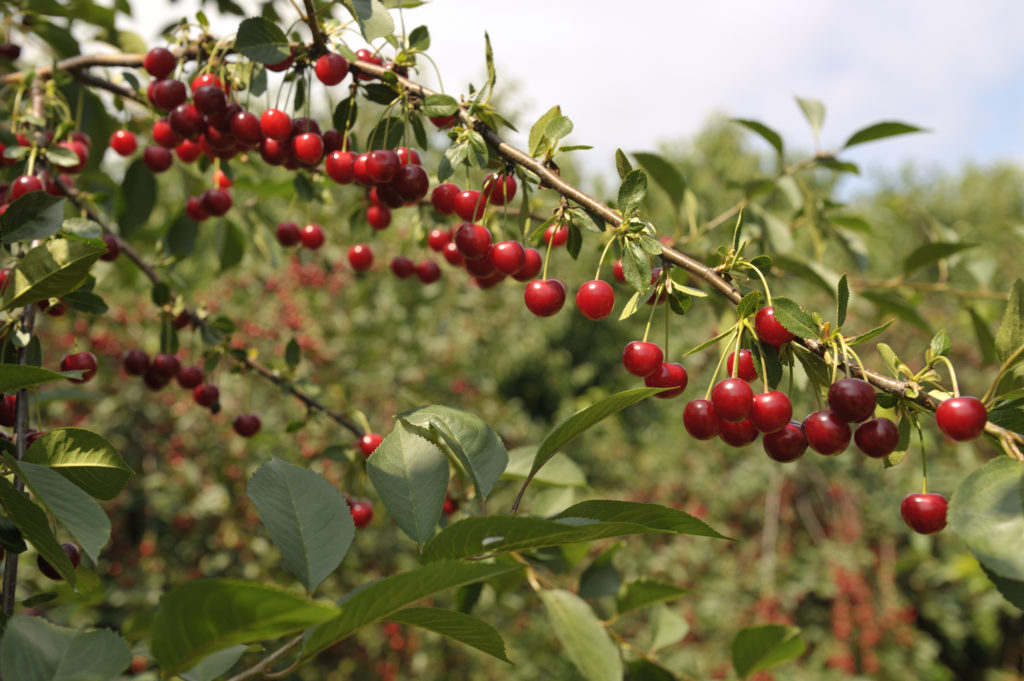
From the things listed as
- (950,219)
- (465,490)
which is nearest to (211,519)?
(465,490)

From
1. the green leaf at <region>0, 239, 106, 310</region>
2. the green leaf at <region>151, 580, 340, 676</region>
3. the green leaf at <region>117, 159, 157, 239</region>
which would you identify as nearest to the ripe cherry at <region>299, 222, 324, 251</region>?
the green leaf at <region>117, 159, 157, 239</region>

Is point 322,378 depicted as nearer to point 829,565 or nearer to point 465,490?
point 465,490

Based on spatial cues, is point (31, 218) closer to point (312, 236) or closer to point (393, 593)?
point (393, 593)

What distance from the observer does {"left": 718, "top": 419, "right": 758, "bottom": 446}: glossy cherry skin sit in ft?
2.35

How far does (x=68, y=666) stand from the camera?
43cm

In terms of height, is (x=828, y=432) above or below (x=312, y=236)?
above

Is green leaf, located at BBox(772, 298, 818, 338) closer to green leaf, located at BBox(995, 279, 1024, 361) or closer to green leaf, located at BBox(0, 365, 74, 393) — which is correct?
green leaf, located at BBox(995, 279, 1024, 361)

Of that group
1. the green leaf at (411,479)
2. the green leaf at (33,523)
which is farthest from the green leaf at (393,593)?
the green leaf at (33,523)

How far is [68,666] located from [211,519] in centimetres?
326

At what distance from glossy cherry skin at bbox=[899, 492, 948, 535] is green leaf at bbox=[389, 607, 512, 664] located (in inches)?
16.0

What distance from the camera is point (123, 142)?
1304 millimetres

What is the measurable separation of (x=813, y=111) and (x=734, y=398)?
122cm

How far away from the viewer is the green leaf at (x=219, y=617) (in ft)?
1.19

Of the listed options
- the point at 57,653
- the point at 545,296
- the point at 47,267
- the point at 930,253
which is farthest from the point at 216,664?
the point at 930,253
